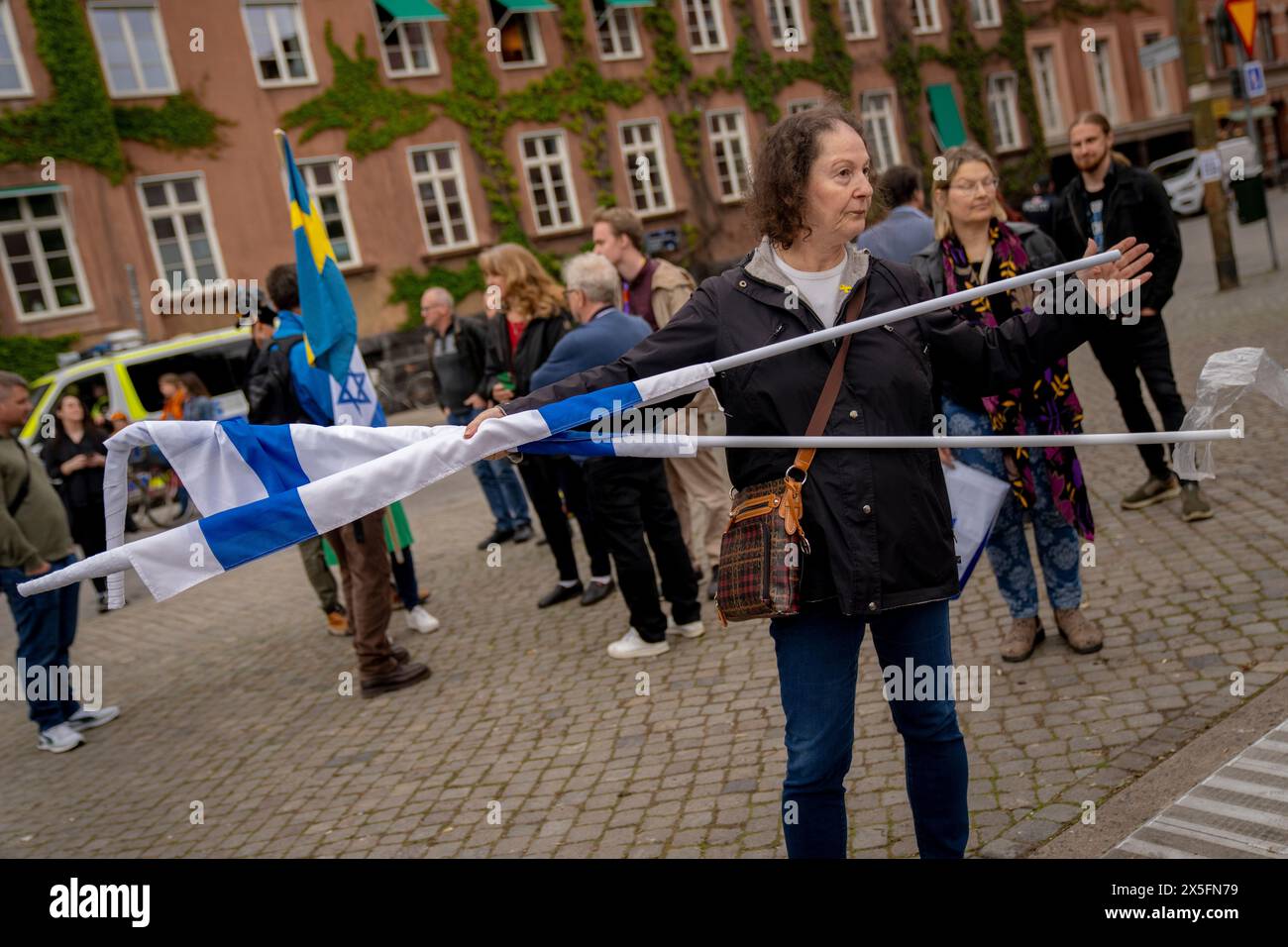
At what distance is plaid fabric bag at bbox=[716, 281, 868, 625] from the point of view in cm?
281

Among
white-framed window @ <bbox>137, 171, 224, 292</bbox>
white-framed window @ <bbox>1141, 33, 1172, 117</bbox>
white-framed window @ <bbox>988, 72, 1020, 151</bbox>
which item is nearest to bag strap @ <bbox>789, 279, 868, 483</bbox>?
white-framed window @ <bbox>137, 171, 224, 292</bbox>

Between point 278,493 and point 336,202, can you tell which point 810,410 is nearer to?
point 278,493

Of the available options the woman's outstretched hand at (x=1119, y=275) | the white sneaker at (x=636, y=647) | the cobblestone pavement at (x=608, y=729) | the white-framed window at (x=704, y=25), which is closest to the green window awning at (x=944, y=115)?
the white-framed window at (x=704, y=25)

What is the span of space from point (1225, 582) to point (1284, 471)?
184 cm

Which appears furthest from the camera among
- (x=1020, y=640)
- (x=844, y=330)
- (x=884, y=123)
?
(x=884, y=123)

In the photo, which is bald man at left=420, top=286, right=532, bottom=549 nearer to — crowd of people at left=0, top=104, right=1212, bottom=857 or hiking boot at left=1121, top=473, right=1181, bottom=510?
crowd of people at left=0, top=104, right=1212, bottom=857

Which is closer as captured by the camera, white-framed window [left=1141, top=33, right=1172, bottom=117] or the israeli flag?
the israeli flag

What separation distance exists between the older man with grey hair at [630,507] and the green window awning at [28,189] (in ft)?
61.5

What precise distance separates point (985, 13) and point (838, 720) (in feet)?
130

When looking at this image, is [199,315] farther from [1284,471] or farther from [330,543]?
[1284,471]

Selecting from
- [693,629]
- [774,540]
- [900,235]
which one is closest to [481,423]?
[774,540]

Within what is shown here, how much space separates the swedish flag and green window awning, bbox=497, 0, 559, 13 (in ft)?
74.4

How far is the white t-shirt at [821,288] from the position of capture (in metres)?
2.96

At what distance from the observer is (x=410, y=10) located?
2556 centimetres
